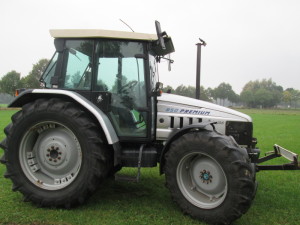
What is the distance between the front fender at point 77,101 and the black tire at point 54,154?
0.40ft

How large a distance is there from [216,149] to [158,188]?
1.89m

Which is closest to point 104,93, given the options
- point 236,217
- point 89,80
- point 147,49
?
point 89,80

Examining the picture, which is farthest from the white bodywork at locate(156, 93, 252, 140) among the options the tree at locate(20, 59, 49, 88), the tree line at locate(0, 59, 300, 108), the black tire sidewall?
the tree at locate(20, 59, 49, 88)

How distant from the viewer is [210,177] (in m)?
3.80

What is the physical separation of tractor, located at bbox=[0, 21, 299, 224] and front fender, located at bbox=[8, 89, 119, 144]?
14mm

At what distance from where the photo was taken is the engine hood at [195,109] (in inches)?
175

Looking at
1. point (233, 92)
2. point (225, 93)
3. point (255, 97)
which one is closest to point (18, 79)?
point (225, 93)

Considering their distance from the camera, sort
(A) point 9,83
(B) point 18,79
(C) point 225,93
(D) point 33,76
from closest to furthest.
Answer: (D) point 33,76 → (A) point 9,83 → (B) point 18,79 → (C) point 225,93

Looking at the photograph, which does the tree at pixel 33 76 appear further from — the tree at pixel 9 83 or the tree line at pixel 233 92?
the tree at pixel 9 83

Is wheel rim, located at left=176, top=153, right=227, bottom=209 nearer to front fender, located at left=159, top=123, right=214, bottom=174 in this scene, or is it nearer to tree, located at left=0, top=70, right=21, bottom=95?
front fender, located at left=159, top=123, right=214, bottom=174

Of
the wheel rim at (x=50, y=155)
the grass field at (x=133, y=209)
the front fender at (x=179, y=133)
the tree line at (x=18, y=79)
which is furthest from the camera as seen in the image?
→ the tree line at (x=18, y=79)

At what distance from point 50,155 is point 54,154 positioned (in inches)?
2.5

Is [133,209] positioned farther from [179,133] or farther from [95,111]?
[95,111]

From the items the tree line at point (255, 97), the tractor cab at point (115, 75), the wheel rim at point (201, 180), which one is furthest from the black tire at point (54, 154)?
the tree line at point (255, 97)
